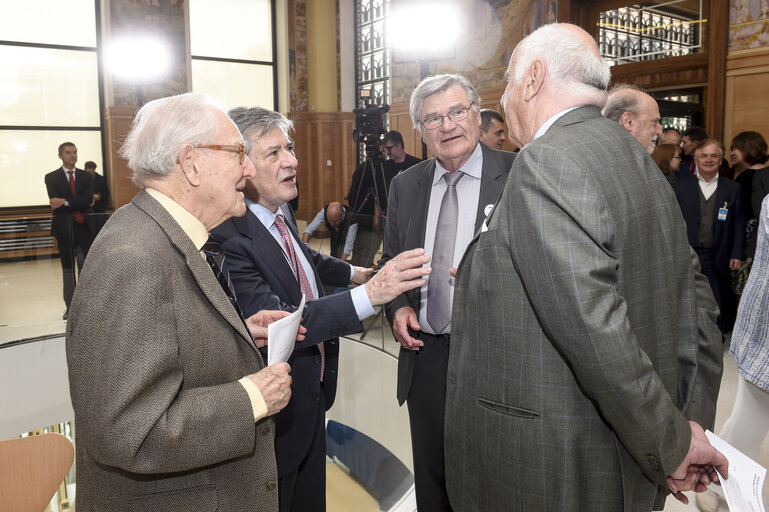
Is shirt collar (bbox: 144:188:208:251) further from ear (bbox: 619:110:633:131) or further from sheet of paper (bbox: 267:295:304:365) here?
ear (bbox: 619:110:633:131)

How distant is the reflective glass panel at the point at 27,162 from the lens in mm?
11688

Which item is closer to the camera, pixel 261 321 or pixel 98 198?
pixel 261 321

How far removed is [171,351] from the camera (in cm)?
117

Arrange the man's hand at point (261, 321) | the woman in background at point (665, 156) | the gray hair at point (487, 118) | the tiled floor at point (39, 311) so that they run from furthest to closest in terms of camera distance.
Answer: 1. the woman in background at point (665, 156)
2. the tiled floor at point (39, 311)
3. the gray hair at point (487, 118)
4. the man's hand at point (261, 321)

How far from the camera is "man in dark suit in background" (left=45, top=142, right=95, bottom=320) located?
5.20 meters

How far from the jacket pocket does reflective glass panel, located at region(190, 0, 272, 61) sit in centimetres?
1426

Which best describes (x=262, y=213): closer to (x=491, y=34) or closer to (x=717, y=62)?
(x=717, y=62)

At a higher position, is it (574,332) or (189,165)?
(189,165)

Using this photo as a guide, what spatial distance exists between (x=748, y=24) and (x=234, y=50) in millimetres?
11126

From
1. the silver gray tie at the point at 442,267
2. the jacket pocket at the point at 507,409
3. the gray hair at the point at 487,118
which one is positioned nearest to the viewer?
the jacket pocket at the point at 507,409

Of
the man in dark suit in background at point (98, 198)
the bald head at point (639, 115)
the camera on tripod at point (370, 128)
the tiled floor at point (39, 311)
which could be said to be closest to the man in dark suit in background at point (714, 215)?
the tiled floor at point (39, 311)

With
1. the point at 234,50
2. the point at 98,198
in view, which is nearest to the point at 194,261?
the point at 98,198

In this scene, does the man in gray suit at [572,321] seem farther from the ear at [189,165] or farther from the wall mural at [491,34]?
the wall mural at [491,34]

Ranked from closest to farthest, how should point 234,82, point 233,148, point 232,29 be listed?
1. point 233,148
2. point 232,29
3. point 234,82
